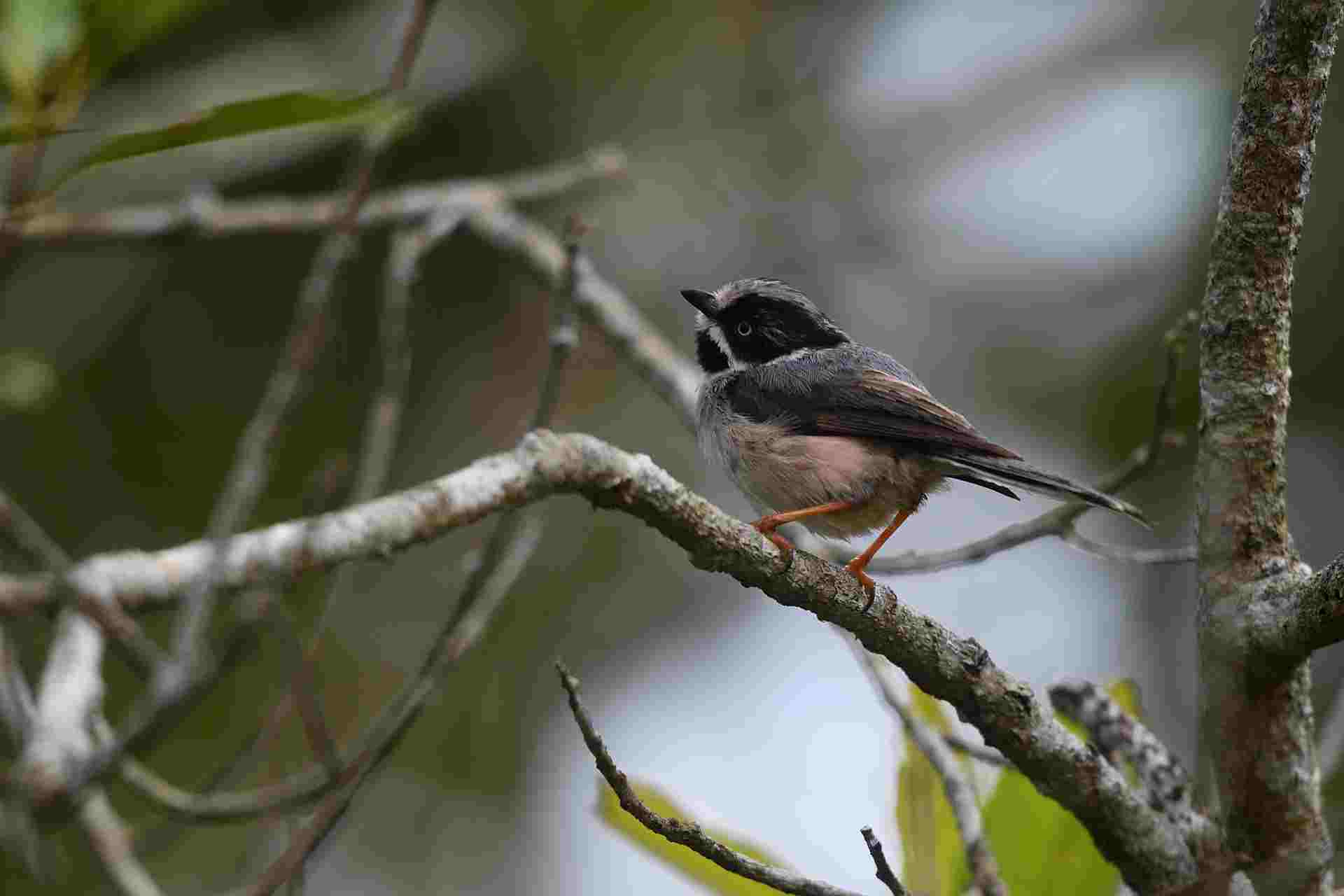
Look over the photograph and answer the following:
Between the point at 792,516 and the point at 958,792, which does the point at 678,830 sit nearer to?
the point at 958,792

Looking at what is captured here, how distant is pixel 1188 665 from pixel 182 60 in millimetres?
6407

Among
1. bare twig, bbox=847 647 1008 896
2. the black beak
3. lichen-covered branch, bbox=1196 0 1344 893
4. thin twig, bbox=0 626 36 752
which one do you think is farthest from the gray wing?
thin twig, bbox=0 626 36 752

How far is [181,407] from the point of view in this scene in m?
8.16

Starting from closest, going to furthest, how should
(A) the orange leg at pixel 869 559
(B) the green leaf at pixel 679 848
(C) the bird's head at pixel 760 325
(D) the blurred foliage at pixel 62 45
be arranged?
(A) the orange leg at pixel 869 559
(B) the green leaf at pixel 679 848
(D) the blurred foliage at pixel 62 45
(C) the bird's head at pixel 760 325

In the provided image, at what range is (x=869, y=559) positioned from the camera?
4023 mm

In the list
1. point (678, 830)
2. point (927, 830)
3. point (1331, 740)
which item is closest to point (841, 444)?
point (927, 830)

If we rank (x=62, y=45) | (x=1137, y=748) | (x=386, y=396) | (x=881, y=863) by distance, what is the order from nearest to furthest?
(x=881, y=863)
(x=1137, y=748)
(x=62, y=45)
(x=386, y=396)

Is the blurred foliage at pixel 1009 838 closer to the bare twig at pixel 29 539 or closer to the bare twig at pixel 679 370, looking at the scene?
the bare twig at pixel 679 370

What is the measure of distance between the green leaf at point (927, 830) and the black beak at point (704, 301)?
6.33 ft

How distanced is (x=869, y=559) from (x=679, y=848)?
Answer: 104cm

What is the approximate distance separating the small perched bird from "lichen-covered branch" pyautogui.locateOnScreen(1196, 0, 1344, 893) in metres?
0.74

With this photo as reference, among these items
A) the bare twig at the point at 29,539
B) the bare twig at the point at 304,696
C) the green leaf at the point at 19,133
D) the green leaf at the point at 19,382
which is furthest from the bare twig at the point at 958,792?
the green leaf at the point at 19,382

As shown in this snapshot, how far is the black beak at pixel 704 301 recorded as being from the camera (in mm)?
5270

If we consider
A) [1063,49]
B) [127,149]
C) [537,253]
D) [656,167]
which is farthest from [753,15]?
[127,149]
